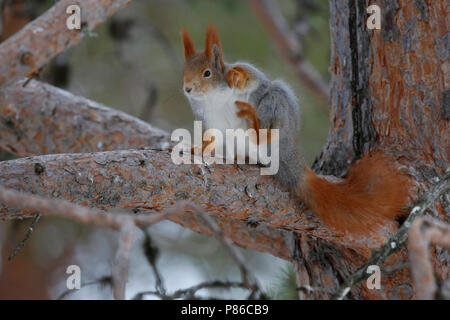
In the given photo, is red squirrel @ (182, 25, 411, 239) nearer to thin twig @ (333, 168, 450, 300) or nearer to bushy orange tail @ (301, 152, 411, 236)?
bushy orange tail @ (301, 152, 411, 236)

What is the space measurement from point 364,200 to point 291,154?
0.22 m

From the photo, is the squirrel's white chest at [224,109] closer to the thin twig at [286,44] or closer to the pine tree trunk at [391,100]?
the pine tree trunk at [391,100]

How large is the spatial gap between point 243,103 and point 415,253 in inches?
32.3

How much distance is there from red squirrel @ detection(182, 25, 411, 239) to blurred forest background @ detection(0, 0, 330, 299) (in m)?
0.96

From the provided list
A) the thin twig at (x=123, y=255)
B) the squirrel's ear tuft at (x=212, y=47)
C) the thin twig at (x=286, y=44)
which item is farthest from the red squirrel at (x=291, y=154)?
the thin twig at (x=286, y=44)

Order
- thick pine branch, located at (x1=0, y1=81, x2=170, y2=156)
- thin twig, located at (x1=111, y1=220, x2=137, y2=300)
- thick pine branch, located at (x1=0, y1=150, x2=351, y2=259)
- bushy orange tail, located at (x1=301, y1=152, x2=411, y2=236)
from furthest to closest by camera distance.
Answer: thick pine branch, located at (x1=0, y1=81, x2=170, y2=156) < bushy orange tail, located at (x1=301, y1=152, x2=411, y2=236) < thick pine branch, located at (x1=0, y1=150, x2=351, y2=259) < thin twig, located at (x1=111, y1=220, x2=137, y2=300)

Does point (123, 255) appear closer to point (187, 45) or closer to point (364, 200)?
point (364, 200)

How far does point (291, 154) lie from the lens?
1.47 meters

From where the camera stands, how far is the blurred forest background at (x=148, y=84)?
275 centimetres

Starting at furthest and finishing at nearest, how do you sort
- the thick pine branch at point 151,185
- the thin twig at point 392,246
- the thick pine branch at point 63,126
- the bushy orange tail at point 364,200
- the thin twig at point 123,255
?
1. the thick pine branch at point 63,126
2. the bushy orange tail at point 364,200
3. the thick pine branch at point 151,185
4. the thin twig at point 392,246
5. the thin twig at point 123,255

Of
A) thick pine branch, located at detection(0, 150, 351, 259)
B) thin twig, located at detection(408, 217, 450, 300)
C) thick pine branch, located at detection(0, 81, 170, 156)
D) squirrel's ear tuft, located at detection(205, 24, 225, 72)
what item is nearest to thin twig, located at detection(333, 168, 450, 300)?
thin twig, located at detection(408, 217, 450, 300)

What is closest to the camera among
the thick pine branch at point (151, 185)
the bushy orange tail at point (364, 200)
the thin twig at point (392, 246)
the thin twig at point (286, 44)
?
the thin twig at point (392, 246)

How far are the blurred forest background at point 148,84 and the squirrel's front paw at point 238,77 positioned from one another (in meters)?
1.01

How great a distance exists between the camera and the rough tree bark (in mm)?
1202
